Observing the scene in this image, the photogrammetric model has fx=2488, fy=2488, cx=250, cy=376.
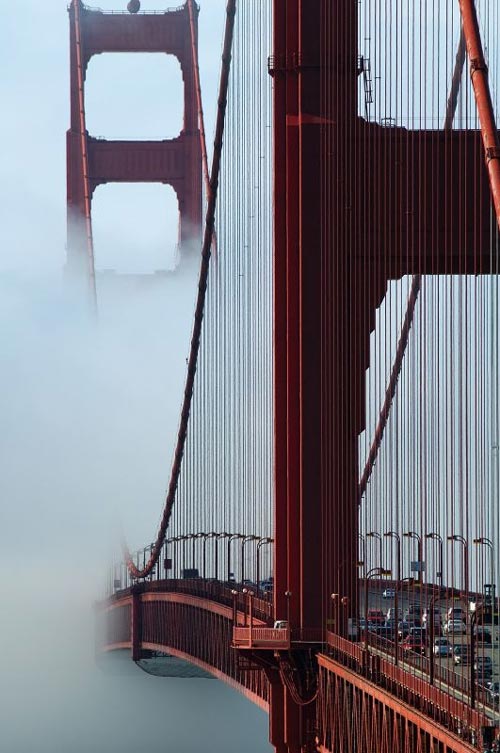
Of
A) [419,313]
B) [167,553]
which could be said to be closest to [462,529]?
[419,313]

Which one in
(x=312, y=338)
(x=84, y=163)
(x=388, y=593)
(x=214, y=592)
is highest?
(x=84, y=163)

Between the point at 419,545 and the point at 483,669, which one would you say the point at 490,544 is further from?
the point at 419,545

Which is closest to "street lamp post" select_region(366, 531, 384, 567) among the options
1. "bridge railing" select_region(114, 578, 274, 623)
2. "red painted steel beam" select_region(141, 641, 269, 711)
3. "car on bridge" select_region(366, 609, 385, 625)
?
"car on bridge" select_region(366, 609, 385, 625)

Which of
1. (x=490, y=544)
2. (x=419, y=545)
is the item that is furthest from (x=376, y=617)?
(x=490, y=544)

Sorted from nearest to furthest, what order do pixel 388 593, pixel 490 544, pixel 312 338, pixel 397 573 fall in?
1. pixel 490 544
2. pixel 397 573
3. pixel 312 338
4. pixel 388 593

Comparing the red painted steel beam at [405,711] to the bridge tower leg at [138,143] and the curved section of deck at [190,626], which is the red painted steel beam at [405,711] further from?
the bridge tower leg at [138,143]
